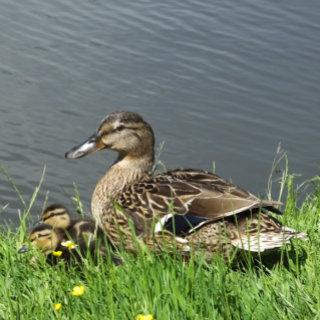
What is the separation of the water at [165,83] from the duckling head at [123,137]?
2010mm

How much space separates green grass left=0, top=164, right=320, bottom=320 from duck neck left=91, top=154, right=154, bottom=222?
1.36 m

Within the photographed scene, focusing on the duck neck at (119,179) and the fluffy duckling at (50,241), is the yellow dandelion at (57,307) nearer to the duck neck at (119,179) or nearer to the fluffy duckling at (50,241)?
the fluffy duckling at (50,241)

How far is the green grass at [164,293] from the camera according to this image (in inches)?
157

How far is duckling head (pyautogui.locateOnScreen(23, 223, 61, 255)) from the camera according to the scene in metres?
5.58

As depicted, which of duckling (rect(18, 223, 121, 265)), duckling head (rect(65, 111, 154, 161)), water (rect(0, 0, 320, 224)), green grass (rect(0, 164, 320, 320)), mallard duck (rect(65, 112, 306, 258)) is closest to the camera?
green grass (rect(0, 164, 320, 320))

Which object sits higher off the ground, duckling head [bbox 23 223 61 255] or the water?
duckling head [bbox 23 223 61 255]

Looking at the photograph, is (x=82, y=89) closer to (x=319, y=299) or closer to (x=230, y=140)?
(x=230, y=140)

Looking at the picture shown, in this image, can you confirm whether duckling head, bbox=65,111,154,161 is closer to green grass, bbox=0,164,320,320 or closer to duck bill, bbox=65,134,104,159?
duck bill, bbox=65,134,104,159

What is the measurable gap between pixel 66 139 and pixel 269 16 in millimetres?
5067

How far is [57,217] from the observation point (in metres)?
5.93

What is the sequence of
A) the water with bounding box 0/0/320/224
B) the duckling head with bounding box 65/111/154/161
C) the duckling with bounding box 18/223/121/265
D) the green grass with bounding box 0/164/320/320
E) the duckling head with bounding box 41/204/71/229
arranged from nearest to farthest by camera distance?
the green grass with bounding box 0/164/320/320, the duckling with bounding box 18/223/121/265, the duckling head with bounding box 41/204/71/229, the duckling head with bounding box 65/111/154/161, the water with bounding box 0/0/320/224

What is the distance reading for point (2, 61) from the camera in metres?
11.5

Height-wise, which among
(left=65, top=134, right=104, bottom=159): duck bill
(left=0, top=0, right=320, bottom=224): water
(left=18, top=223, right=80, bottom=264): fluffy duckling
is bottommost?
(left=0, top=0, right=320, bottom=224): water

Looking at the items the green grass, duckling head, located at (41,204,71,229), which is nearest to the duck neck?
duckling head, located at (41,204,71,229)
